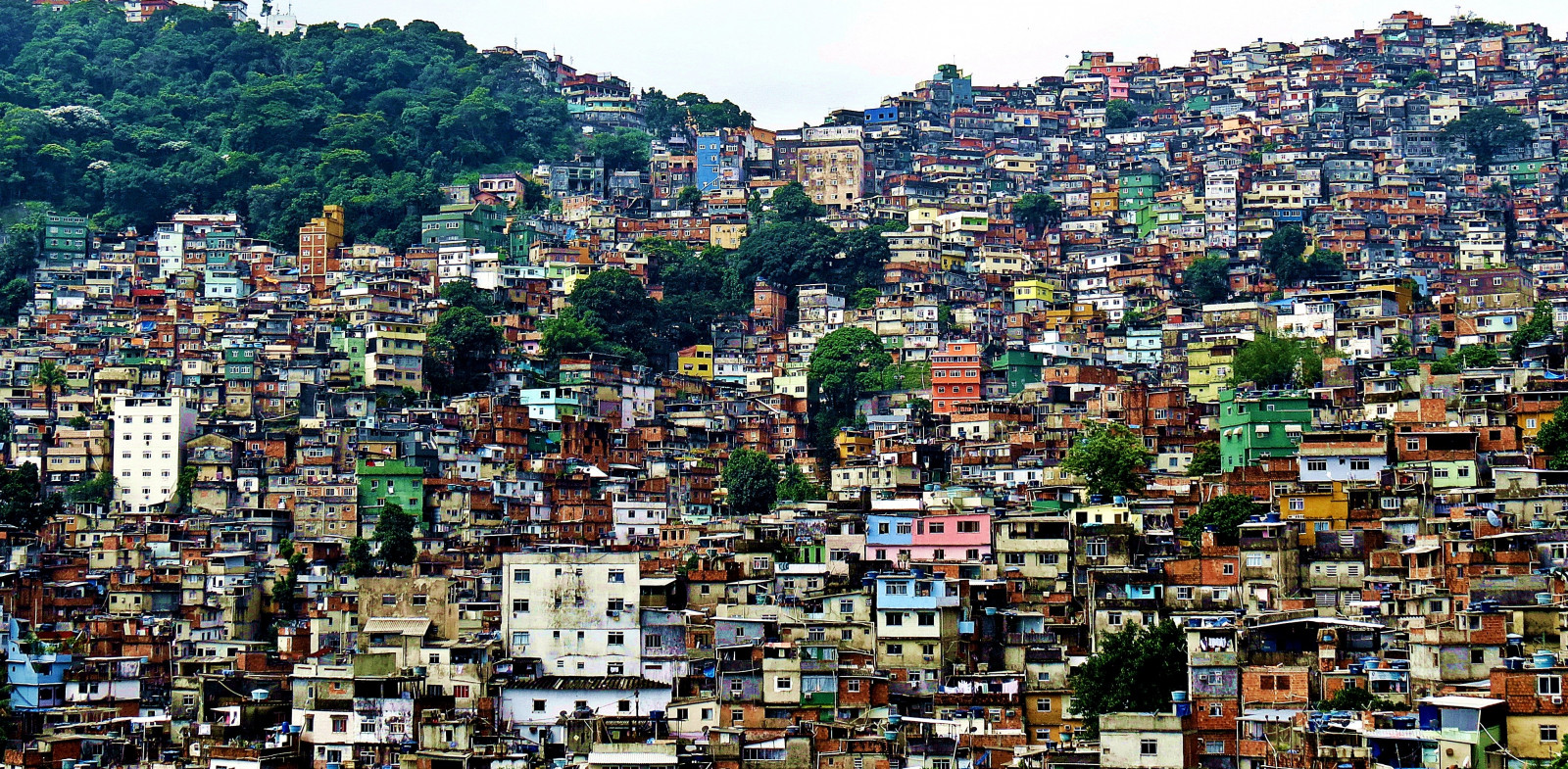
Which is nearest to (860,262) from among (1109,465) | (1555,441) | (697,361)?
(697,361)

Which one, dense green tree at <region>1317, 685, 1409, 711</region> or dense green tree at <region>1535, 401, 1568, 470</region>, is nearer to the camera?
dense green tree at <region>1317, 685, 1409, 711</region>

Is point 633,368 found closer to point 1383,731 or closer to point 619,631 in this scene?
point 619,631

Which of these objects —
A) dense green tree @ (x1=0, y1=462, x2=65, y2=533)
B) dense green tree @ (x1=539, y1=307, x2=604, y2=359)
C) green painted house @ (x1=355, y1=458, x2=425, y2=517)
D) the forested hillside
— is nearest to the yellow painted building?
dense green tree @ (x1=539, y1=307, x2=604, y2=359)

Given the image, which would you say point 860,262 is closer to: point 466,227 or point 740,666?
point 466,227

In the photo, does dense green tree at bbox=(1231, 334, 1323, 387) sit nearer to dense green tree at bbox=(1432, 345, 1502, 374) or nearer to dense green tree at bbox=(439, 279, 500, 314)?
dense green tree at bbox=(1432, 345, 1502, 374)

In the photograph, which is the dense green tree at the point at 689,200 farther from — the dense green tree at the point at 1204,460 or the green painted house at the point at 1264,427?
the green painted house at the point at 1264,427
